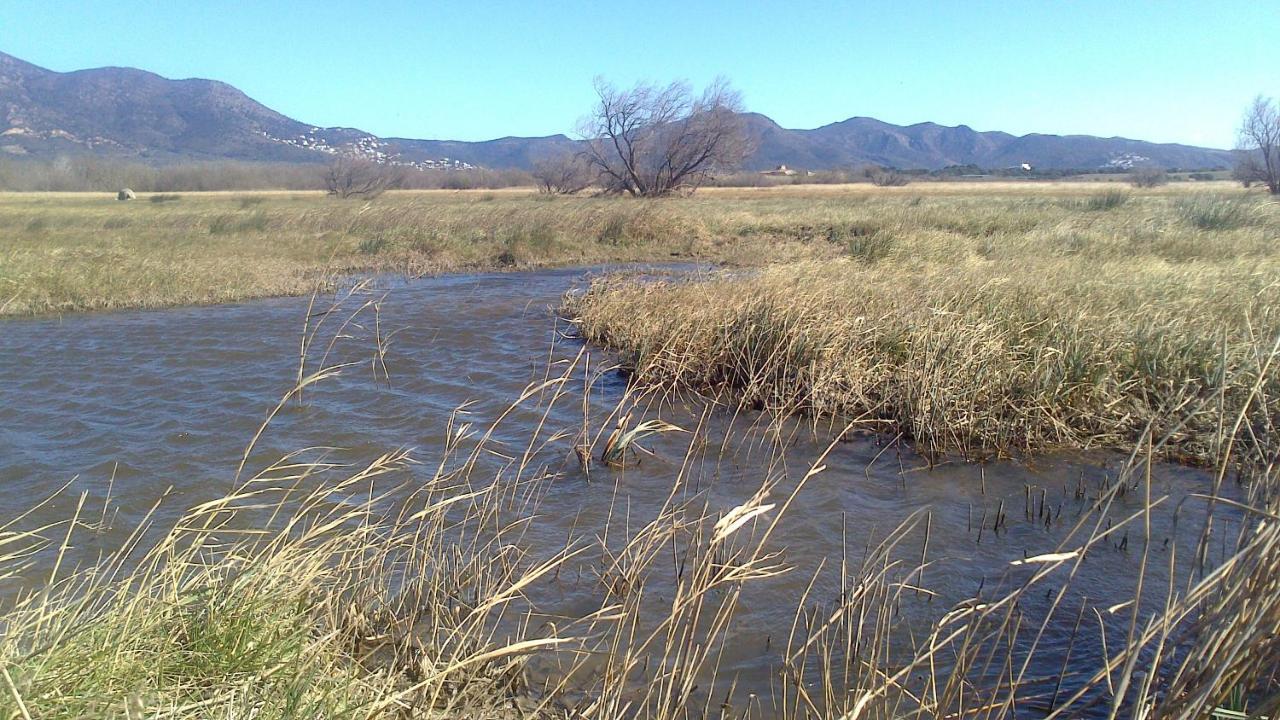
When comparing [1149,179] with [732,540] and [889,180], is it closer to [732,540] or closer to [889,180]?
[889,180]

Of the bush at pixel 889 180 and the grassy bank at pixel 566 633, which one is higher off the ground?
the bush at pixel 889 180

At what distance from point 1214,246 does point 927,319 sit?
826cm

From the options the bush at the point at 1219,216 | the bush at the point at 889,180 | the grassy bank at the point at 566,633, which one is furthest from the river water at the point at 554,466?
the bush at the point at 889,180

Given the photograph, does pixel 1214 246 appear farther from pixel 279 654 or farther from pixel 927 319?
pixel 279 654

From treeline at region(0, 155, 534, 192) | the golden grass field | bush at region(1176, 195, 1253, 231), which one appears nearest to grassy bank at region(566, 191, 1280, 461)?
the golden grass field

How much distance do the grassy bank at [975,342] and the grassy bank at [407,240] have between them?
4.76 metres

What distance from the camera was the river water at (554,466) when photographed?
4.05 m

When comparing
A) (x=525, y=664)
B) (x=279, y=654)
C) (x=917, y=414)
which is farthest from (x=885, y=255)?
(x=279, y=654)

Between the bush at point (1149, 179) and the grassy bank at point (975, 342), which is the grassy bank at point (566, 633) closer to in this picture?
the grassy bank at point (975, 342)

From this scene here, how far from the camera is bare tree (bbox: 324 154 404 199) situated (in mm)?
47094

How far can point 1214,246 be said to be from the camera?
12.1 m

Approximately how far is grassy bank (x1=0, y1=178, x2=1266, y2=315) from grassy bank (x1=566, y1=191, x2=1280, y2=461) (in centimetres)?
476

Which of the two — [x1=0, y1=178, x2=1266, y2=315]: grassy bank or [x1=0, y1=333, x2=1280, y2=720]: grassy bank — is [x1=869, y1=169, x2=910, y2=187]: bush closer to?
[x1=0, y1=178, x2=1266, y2=315]: grassy bank

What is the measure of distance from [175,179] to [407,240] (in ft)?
170
